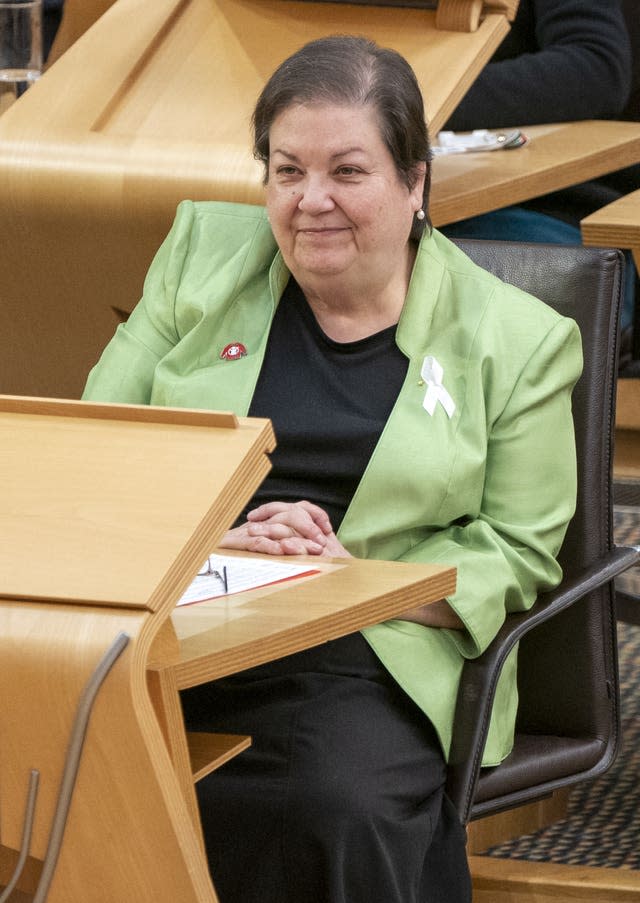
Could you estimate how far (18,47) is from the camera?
3.20m

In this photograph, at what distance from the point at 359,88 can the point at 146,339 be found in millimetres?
475

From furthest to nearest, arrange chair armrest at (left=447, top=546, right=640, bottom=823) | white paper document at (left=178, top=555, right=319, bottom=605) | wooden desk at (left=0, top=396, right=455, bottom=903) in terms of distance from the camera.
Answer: chair armrest at (left=447, top=546, right=640, bottom=823) → white paper document at (left=178, top=555, right=319, bottom=605) → wooden desk at (left=0, top=396, right=455, bottom=903)

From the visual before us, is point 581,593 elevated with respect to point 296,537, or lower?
lower

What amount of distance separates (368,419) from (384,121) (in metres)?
0.39

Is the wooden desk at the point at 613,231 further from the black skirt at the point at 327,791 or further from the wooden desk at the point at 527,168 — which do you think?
the black skirt at the point at 327,791

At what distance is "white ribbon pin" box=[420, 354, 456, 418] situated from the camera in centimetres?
213

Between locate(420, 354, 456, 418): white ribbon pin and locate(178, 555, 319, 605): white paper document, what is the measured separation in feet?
1.22

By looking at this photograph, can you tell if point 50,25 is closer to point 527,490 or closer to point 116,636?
point 527,490

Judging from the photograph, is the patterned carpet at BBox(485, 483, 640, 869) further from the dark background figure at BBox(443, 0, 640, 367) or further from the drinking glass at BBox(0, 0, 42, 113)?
the drinking glass at BBox(0, 0, 42, 113)

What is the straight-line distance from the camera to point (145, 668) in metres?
1.38

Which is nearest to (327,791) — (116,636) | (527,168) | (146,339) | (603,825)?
(116,636)

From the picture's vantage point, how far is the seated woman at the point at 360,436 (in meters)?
1.92

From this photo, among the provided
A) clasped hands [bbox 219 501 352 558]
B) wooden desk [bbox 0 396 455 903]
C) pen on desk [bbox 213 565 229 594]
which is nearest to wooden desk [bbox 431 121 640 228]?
clasped hands [bbox 219 501 352 558]

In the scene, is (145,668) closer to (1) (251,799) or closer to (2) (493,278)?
(1) (251,799)
